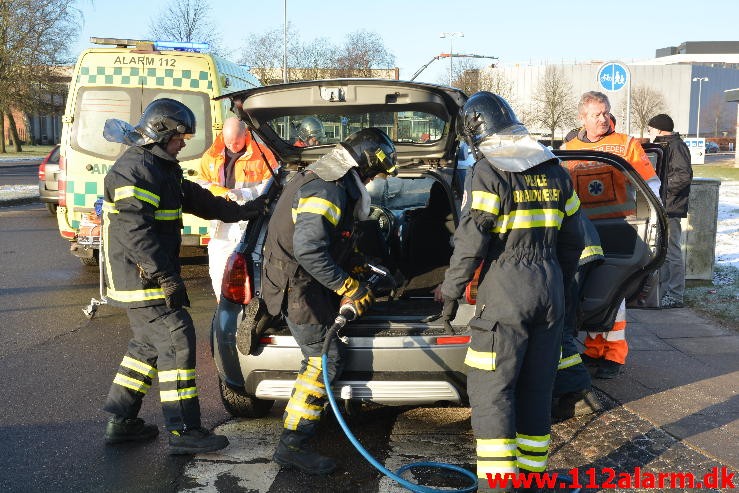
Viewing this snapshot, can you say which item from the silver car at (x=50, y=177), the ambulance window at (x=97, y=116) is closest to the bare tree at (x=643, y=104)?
the silver car at (x=50, y=177)

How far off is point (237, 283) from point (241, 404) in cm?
75

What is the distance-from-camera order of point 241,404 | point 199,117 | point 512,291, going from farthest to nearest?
1. point 199,117
2. point 241,404
3. point 512,291

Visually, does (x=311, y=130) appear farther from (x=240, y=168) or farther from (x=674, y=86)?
(x=674, y=86)

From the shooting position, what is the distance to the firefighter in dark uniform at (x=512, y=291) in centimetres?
365

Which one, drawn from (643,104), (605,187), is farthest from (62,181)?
(643,104)

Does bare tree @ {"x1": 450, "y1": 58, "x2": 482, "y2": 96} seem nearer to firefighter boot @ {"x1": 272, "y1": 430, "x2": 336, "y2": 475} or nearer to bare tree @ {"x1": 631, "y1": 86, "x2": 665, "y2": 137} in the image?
bare tree @ {"x1": 631, "y1": 86, "x2": 665, "y2": 137}

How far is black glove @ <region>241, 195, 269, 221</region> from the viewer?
16.9 ft

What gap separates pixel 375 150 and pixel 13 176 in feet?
91.8

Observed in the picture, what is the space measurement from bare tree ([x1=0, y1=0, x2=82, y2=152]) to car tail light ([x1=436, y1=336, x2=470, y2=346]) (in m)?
35.0

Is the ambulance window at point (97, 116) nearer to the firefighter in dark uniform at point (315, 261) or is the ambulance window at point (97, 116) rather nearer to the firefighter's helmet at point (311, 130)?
the firefighter's helmet at point (311, 130)

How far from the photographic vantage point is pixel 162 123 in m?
4.45

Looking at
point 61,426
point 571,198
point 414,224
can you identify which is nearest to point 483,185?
point 571,198

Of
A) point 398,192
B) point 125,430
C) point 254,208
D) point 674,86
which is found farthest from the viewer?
point 674,86

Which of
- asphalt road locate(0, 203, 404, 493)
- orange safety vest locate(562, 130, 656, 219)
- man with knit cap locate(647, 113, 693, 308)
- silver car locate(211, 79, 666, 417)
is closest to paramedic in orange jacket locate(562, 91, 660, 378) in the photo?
orange safety vest locate(562, 130, 656, 219)
